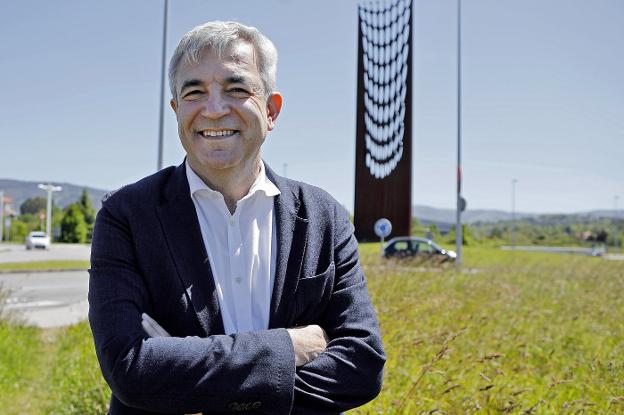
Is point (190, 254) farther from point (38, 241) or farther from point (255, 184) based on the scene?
point (38, 241)

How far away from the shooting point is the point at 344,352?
179 cm

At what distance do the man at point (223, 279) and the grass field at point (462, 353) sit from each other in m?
0.84

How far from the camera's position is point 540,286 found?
28.0ft

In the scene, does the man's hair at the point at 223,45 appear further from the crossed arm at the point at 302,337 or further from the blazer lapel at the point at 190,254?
the crossed arm at the point at 302,337

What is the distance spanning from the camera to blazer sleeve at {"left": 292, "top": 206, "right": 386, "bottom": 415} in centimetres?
169

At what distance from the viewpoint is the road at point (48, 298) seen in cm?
821

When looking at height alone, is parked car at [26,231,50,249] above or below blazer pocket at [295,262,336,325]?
below

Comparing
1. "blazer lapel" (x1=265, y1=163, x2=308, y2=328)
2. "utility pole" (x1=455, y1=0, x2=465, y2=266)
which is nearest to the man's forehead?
"blazer lapel" (x1=265, y1=163, x2=308, y2=328)

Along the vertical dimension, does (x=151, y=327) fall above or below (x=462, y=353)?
above

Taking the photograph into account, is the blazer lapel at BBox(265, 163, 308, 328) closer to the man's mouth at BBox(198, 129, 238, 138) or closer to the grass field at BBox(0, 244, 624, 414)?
the man's mouth at BBox(198, 129, 238, 138)

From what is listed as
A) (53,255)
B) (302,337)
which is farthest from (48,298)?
(53,255)

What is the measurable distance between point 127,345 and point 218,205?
0.46 m

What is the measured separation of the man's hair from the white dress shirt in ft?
1.02

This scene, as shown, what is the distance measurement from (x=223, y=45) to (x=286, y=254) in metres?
0.62
